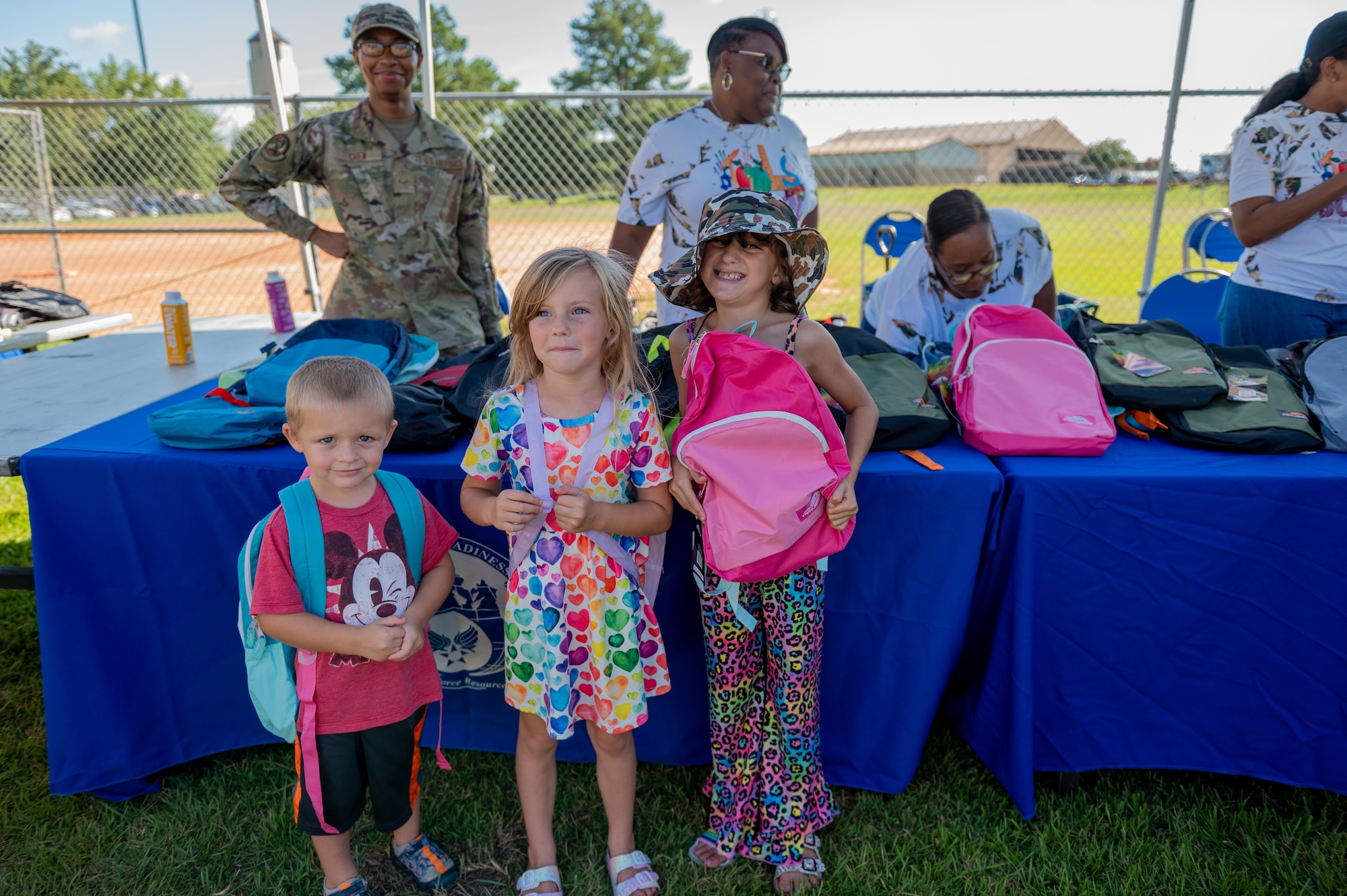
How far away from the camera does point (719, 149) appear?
9.49 feet

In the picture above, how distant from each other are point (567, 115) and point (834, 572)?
235 inches

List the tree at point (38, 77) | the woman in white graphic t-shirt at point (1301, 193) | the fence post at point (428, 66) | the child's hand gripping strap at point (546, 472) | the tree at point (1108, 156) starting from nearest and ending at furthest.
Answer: the child's hand gripping strap at point (546, 472) < the woman in white graphic t-shirt at point (1301, 193) < the fence post at point (428, 66) < the tree at point (1108, 156) < the tree at point (38, 77)

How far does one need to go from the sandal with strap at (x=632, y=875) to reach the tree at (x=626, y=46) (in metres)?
52.7

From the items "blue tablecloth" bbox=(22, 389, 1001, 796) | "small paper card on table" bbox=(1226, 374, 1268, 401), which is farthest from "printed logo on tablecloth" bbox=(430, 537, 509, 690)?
"small paper card on table" bbox=(1226, 374, 1268, 401)

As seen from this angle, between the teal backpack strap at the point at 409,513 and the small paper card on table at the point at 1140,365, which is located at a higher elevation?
the small paper card on table at the point at 1140,365

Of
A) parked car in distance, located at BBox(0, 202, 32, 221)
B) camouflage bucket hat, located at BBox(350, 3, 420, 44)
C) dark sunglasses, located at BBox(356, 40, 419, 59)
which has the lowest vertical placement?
parked car in distance, located at BBox(0, 202, 32, 221)

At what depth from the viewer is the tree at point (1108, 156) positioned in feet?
20.7

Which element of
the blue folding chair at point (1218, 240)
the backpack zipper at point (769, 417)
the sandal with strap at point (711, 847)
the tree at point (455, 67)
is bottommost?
the sandal with strap at point (711, 847)

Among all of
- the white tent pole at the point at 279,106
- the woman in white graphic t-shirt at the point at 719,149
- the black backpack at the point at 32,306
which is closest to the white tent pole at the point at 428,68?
the white tent pole at the point at 279,106

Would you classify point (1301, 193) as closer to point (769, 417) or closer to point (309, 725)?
point (769, 417)

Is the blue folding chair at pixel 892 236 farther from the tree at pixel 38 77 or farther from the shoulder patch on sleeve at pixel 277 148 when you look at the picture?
the tree at pixel 38 77

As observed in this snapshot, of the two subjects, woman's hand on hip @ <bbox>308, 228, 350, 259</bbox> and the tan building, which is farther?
the tan building

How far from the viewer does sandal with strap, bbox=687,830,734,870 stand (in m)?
2.08

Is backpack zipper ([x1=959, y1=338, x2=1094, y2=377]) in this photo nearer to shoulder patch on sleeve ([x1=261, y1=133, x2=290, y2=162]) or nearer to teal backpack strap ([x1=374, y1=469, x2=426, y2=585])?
teal backpack strap ([x1=374, y1=469, x2=426, y2=585])
